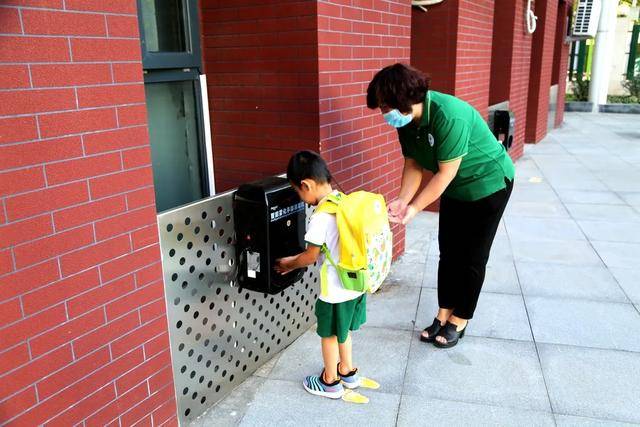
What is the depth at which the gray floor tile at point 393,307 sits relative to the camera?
383 cm

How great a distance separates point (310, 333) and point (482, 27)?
4.79m

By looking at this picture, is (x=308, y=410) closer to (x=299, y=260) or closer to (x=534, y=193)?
(x=299, y=260)

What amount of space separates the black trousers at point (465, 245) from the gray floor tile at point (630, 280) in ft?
4.90

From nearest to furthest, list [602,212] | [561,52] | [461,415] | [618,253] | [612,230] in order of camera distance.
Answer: [461,415] < [618,253] < [612,230] < [602,212] < [561,52]

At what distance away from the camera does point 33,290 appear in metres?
1.91

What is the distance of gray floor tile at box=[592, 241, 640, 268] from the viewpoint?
16.1 feet

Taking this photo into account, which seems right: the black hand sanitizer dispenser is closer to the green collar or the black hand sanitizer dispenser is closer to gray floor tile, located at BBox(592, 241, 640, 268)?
the green collar

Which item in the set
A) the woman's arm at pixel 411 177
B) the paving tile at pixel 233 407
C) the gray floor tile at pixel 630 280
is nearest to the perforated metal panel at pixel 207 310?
the paving tile at pixel 233 407

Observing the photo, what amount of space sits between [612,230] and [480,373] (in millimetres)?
3432

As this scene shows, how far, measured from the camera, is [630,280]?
14.8 ft

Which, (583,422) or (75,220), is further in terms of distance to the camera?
(583,422)

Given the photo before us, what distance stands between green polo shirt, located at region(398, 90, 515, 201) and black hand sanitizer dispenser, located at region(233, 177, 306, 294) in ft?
2.41

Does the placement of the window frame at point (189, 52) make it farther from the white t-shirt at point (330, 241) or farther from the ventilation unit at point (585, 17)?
the ventilation unit at point (585, 17)

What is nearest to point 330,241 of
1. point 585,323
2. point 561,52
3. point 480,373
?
point 480,373
